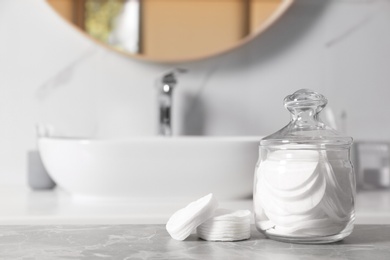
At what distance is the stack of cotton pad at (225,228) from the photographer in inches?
27.5

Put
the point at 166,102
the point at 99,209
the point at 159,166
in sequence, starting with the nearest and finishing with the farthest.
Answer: the point at 99,209 → the point at 159,166 → the point at 166,102

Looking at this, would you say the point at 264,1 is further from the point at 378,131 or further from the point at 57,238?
the point at 57,238

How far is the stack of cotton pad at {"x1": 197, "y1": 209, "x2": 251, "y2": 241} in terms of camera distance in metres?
0.70

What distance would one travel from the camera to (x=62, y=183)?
1.15 m

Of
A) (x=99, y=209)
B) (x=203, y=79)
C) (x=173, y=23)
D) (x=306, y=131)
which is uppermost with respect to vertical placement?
(x=173, y=23)

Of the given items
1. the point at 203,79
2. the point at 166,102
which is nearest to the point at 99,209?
the point at 166,102

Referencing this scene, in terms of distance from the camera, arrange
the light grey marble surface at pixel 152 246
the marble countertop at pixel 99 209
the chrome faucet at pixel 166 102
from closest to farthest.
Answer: the light grey marble surface at pixel 152 246 → the marble countertop at pixel 99 209 → the chrome faucet at pixel 166 102

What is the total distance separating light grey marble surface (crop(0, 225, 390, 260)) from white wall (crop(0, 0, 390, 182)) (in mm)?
684

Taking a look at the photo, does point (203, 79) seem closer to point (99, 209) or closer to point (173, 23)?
point (173, 23)

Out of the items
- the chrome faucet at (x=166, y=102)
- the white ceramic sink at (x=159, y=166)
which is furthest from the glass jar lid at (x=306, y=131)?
the chrome faucet at (x=166, y=102)

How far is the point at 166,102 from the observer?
1377 millimetres

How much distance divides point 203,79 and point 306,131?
77 cm

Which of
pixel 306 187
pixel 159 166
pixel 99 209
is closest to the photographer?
pixel 306 187

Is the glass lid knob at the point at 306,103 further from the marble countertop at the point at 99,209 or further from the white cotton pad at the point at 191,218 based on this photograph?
the marble countertop at the point at 99,209
